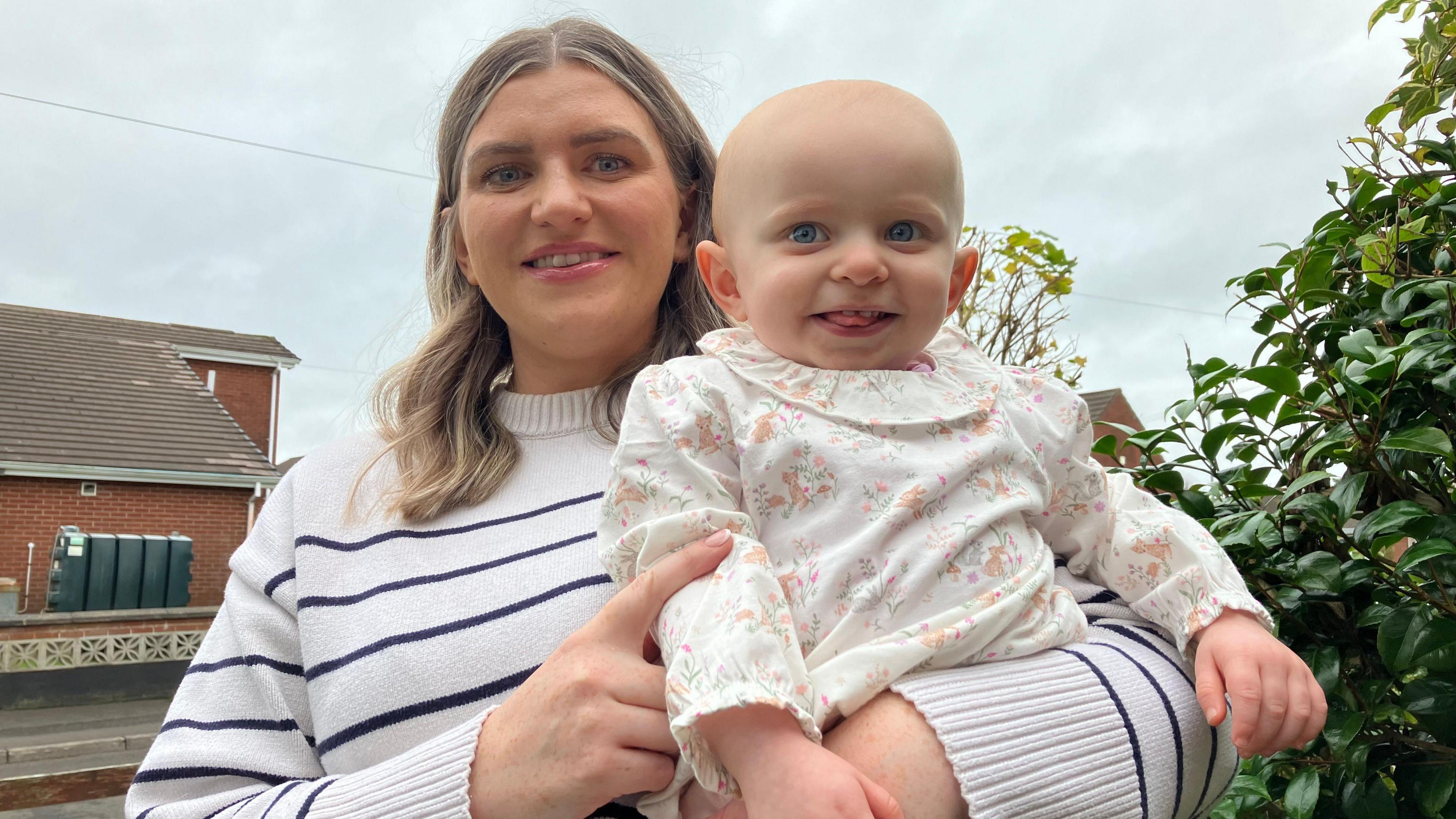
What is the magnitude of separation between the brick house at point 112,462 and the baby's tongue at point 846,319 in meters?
15.1

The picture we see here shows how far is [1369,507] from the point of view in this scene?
1626 millimetres

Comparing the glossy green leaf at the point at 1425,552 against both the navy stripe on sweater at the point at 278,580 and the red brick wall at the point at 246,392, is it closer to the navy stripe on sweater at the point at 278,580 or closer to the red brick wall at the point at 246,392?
the navy stripe on sweater at the point at 278,580

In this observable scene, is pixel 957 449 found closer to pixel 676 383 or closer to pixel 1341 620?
pixel 676 383

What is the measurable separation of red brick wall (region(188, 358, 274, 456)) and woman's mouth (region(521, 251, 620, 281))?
74.5ft

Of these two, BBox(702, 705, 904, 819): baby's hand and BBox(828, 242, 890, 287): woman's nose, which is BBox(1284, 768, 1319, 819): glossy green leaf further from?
BBox(828, 242, 890, 287): woman's nose

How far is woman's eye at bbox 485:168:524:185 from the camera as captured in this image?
1.73 meters

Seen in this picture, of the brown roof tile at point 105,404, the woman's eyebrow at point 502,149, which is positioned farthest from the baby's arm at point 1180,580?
the brown roof tile at point 105,404

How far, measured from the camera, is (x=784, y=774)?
959 mm

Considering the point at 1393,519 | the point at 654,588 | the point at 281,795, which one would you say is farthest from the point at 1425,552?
the point at 281,795

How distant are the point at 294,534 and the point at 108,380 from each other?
2113 cm

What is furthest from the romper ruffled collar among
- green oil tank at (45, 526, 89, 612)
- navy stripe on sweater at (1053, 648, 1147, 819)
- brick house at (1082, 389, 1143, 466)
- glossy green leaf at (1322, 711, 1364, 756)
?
brick house at (1082, 389, 1143, 466)

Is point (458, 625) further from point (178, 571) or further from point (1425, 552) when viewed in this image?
point (178, 571)

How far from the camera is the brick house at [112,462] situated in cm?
1420

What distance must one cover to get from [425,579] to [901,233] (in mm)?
866
